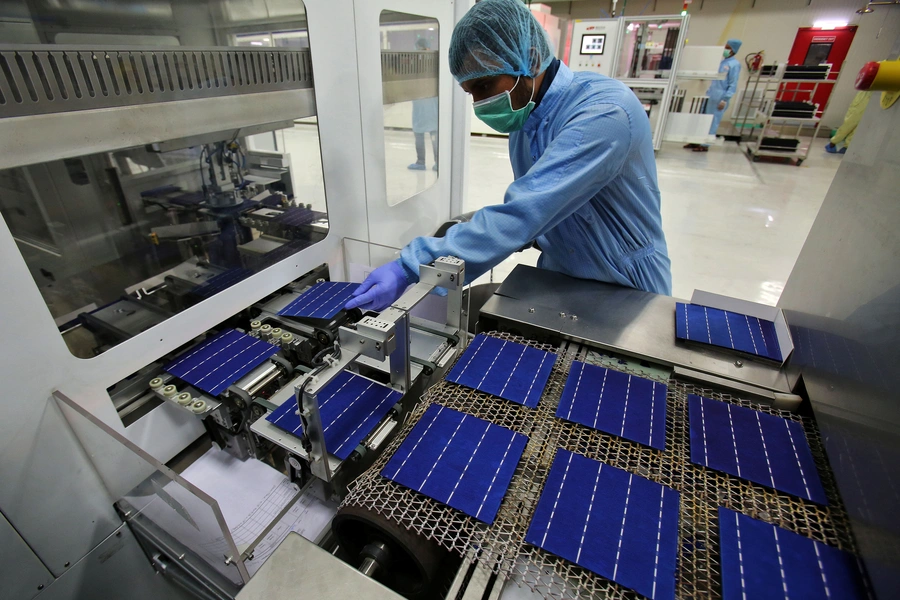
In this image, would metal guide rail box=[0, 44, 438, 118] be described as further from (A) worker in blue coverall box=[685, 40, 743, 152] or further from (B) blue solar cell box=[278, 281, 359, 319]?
(A) worker in blue coverall box=[685, 40, 743, 152]

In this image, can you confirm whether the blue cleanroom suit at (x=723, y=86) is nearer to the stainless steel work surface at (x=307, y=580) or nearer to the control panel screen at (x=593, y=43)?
the control panel screen at (x=593, y=43)

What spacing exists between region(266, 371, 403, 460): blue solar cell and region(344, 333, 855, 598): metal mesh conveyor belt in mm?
66

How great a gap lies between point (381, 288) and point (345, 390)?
24 cm

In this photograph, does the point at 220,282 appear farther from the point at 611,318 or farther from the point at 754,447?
the point at 754,447

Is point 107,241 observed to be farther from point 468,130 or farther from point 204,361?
point 468,130

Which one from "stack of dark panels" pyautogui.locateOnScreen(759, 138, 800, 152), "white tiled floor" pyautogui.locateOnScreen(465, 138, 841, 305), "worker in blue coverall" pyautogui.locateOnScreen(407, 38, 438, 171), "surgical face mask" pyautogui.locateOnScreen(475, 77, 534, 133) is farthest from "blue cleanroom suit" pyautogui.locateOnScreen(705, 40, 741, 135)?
"surgical face mask" pyautogui.locateOnScreen(475, 77, 534, 133)

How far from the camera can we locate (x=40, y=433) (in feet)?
2.57

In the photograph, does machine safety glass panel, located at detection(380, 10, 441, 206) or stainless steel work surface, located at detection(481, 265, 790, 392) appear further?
machine safety glass panel, located at detection(380, 10, 441, 206)

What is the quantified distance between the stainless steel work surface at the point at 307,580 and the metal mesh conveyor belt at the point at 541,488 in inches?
3.3

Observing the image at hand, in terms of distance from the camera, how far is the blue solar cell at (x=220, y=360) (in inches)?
37.2

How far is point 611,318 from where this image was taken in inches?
42.0

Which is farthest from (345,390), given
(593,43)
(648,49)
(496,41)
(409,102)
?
→ (648,49)

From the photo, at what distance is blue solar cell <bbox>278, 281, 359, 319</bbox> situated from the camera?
115 centimetres

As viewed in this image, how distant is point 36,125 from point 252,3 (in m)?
0.77
